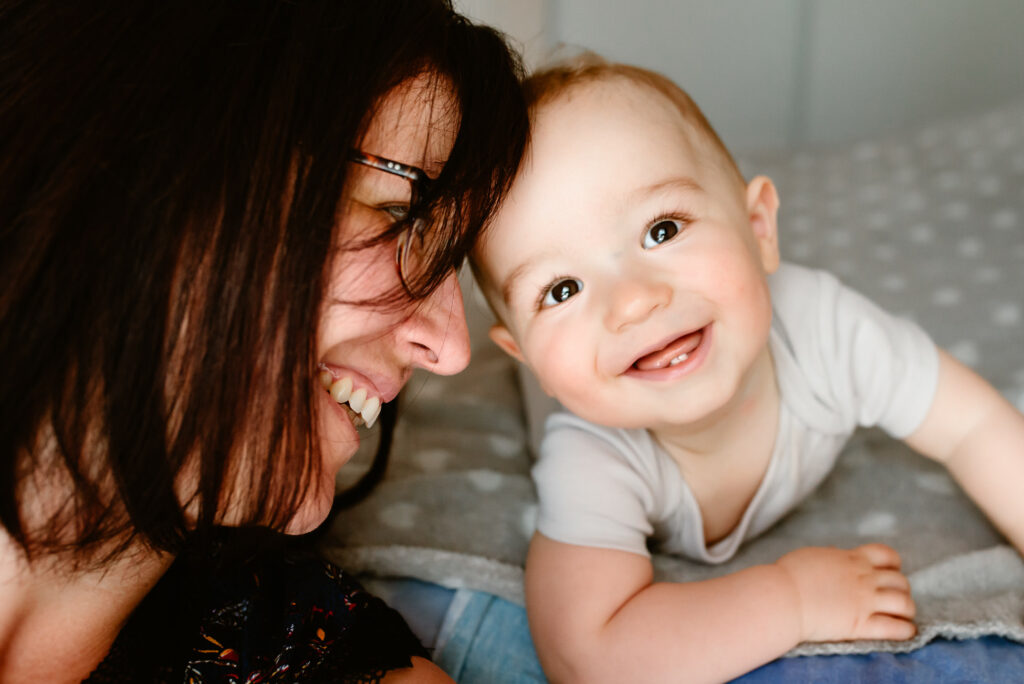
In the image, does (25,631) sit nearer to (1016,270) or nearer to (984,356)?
(984,356)

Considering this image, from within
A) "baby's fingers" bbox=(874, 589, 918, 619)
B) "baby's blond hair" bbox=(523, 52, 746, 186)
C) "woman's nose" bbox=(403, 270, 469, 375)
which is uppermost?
"baby's blond hair" bbox=(523, 52, 746, 186)

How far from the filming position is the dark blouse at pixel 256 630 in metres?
0.80

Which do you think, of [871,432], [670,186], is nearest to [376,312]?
[670,186]

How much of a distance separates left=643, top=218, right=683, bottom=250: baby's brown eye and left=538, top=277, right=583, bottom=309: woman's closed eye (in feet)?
0.28

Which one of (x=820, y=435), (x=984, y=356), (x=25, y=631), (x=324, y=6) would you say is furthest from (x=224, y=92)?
(x=984, y=356)

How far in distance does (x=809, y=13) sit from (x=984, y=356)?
206 centimetres

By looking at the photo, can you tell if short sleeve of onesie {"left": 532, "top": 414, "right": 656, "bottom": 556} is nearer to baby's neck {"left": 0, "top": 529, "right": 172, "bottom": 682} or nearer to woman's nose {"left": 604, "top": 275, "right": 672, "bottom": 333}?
woman's nose {"left": 604, "top": 275, "right": 672, "bottom": 333}

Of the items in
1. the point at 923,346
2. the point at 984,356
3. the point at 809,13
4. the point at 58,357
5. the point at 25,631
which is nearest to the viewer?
the point at 58,357

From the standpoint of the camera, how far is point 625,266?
885mm

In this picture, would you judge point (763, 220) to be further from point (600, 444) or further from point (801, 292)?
point (600, 444)

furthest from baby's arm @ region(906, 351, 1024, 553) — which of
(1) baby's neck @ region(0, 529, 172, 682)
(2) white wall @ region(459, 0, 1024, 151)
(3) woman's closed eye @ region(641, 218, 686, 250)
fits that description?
(2) white wall @ region(459, 0, 1024, 151)

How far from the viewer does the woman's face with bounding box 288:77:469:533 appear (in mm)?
645

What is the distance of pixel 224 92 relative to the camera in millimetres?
562

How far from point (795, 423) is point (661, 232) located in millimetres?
383
